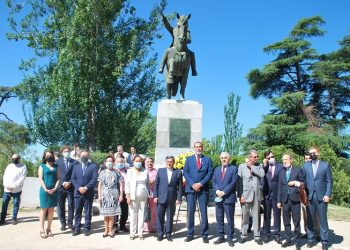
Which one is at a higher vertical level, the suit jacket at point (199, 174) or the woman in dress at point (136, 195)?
the suit jacket at point (199, 174)

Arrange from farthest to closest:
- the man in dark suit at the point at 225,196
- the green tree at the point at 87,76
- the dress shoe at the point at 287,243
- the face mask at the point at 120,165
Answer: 1. the green tree at the point at 87,76
2. the face mask at the point at 120,165
3. the man in dark suit at the point at 225,196
4. the dress shoe at the point at 287,243

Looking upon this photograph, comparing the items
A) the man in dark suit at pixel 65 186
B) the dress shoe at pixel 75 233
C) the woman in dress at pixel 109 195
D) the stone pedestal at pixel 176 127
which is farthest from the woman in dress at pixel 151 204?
the stone pedestal at pixel 176 127

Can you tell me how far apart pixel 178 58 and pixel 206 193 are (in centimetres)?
506

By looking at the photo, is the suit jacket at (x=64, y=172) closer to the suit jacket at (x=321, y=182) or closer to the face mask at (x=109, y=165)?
the face mask at (x=109, y=165)

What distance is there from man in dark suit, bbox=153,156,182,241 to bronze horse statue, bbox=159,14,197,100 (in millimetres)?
4279

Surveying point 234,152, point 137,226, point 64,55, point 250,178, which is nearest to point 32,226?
point 137,226

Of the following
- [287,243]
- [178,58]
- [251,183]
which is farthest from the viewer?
[178,58]

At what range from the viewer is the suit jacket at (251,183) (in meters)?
6.81

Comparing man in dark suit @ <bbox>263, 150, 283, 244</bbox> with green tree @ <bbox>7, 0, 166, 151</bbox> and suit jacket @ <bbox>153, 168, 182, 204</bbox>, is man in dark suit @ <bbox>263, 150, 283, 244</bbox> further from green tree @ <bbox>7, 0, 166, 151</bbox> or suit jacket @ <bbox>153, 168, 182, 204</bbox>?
green tree @ <bbox>7, 0, 166, 151</bbox>

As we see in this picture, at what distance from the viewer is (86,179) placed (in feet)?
23.9

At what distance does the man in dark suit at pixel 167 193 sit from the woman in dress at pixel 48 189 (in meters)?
2.01

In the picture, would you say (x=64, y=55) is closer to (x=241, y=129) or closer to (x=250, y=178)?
(x=241, y=129)

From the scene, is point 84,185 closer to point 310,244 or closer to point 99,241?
point 99,241

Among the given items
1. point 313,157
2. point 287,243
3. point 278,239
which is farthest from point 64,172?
point 313,157
